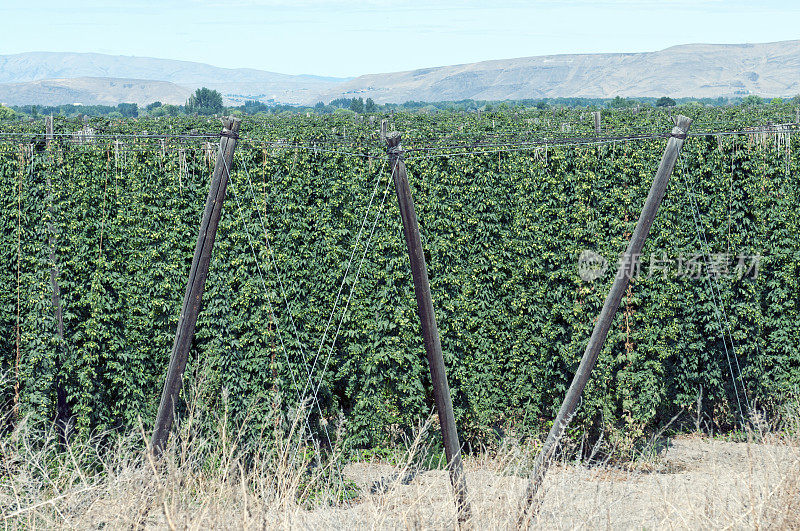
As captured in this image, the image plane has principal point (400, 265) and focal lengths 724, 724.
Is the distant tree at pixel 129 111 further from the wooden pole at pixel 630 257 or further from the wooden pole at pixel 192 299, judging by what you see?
the wooden pole at pixel 630 257

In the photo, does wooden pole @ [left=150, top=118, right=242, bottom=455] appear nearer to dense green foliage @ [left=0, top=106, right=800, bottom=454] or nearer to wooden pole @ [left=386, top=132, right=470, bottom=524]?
wooden pole @ [left=386, top=132, right=470, bottom=524]

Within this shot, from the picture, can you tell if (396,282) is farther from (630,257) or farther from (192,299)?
(192,299)

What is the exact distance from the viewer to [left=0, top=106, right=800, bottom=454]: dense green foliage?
33.0 feet

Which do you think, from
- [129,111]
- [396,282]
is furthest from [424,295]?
[129,111]

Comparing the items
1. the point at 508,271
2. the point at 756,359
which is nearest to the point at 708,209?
the point at 756,359

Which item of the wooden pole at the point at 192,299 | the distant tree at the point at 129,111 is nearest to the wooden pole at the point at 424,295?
the wooden pole at the point at 192,299

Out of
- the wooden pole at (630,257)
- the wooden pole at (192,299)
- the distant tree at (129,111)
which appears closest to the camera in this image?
the wooden pole at (192,299)

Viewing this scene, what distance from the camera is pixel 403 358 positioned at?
10609 mm

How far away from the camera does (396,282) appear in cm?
1065

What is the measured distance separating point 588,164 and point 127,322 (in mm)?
7214

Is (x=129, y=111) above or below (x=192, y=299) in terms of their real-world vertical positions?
above

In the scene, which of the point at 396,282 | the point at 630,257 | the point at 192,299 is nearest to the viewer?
the point at 192,299

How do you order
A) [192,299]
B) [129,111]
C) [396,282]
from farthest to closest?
[129,111] < [396,282] < [192,299]

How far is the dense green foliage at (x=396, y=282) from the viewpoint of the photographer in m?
Answer: 10.1
